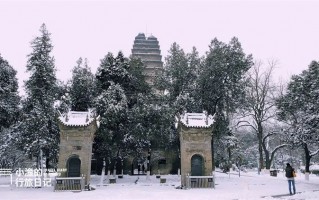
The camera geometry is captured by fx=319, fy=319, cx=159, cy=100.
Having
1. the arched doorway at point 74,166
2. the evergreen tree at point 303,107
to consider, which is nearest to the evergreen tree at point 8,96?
the arched doorway at point 74,166

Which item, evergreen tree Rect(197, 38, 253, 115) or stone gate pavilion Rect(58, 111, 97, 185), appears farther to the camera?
evergreen tree Rect(197, 38, 253, 115)

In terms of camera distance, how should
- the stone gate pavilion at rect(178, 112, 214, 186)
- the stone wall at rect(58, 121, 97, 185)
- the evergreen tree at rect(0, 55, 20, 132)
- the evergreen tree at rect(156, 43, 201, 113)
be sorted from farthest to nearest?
the evergreen tree at rect(156, 43, 201, 113), the evergreen tree at rect(0, 55, 20, 132), the stone gate pavilion at rect(178, 112, 214, 186), the stone wall at rect(58, 121, 97, 185)

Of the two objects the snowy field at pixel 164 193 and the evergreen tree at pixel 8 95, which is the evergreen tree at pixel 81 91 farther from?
the snowy field at pixel 164 193

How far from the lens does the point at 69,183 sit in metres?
21.7

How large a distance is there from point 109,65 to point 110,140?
25.2 feet

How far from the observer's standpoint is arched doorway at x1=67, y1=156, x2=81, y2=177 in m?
22.7

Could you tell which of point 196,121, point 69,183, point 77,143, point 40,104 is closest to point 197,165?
point 196,121

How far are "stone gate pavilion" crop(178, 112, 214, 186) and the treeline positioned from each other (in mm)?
2538

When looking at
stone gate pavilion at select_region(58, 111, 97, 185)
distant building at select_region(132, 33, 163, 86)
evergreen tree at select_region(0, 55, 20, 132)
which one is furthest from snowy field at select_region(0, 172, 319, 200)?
distant building at select_region(132, 33, 163, 86)

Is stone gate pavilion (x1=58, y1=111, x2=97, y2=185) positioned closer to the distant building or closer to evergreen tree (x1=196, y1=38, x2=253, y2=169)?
evergreen tree (x1=196, y1=38, x2=253, y2=169)

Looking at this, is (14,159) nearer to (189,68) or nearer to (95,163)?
(95,163)

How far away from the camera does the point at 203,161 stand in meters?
23.4

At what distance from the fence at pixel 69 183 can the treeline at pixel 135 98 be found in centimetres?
463

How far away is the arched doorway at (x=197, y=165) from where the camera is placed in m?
23.4
